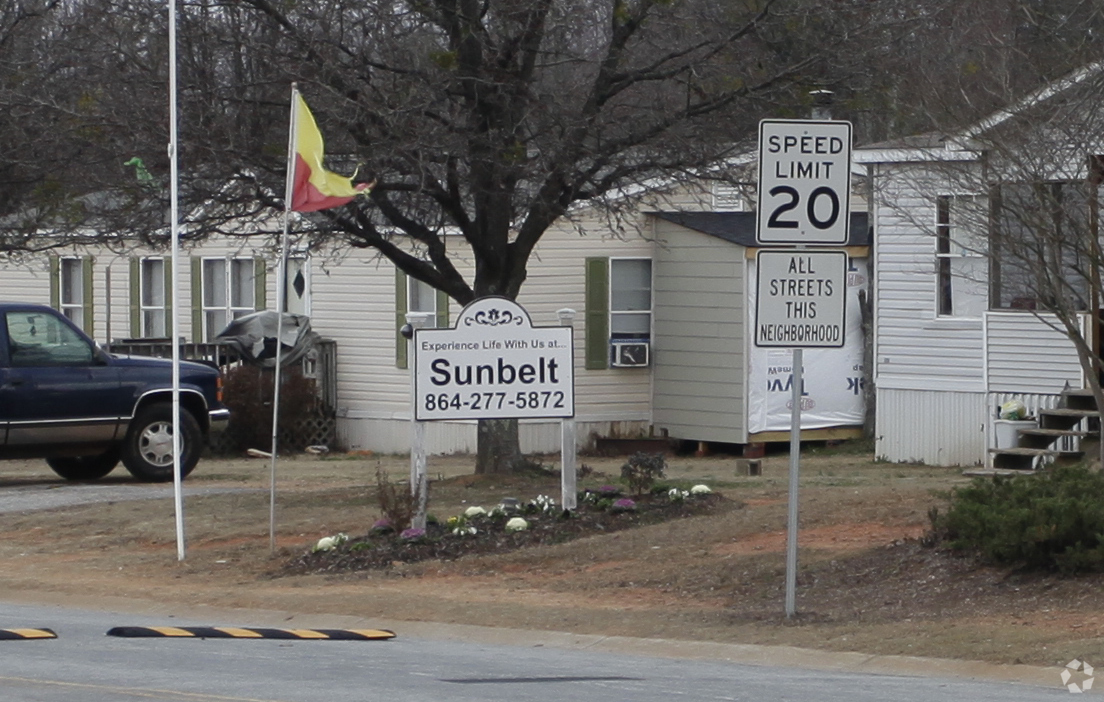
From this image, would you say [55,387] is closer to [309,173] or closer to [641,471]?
[309,173]

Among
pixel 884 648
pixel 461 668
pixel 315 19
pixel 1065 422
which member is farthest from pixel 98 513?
pixel 1065 422

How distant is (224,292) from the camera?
29.6m

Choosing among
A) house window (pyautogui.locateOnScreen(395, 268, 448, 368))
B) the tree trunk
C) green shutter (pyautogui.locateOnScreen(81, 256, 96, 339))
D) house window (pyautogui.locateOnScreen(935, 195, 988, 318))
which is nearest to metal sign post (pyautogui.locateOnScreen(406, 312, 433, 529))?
the tree trunk

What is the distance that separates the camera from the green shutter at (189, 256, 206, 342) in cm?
2975

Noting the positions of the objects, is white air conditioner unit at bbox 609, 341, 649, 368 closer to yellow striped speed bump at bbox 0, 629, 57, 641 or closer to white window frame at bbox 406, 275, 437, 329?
white window frame at bbox 406, 275, 437, 329

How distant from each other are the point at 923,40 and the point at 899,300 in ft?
16.8

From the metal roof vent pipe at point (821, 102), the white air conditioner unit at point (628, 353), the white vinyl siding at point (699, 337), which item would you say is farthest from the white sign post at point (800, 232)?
the white air conditioner unit at point (628, 353)

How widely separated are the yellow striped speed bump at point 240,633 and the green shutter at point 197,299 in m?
19.7

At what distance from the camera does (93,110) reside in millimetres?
15414

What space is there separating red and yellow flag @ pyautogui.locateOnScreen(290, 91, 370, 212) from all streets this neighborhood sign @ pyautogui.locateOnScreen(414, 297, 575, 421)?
4.60 feet

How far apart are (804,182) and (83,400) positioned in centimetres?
1092

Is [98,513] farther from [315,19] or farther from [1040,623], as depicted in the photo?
[1040,623]

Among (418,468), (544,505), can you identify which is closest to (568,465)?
(544,505)

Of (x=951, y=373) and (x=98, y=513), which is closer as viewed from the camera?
(x=98, y=513)
